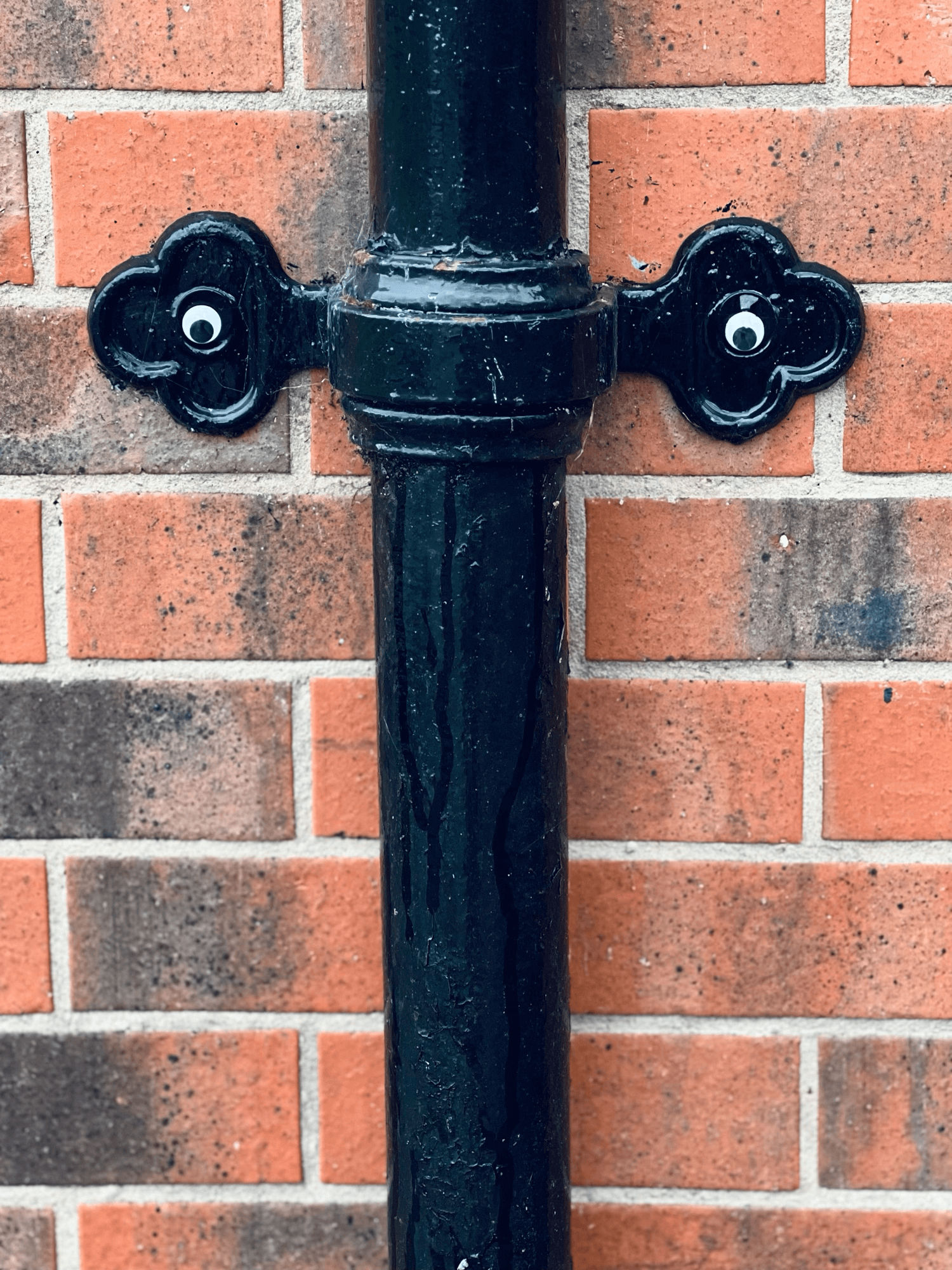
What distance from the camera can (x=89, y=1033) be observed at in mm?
885

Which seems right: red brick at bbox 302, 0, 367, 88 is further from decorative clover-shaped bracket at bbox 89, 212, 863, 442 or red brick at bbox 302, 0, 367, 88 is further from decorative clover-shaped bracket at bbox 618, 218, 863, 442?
decorative clover-shaped bracket at bbox 618, 218, 863, 442

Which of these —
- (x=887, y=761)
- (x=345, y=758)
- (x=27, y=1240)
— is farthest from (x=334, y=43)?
(x=27, y=1240)

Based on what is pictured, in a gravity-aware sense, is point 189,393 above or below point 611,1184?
above

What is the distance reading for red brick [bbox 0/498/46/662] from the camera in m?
0.84

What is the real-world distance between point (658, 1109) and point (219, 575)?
0.44 metres

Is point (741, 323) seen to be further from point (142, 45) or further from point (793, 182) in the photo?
point (142, 45)

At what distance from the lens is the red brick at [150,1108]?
884 millimetres

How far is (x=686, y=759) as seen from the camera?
0.84 metres

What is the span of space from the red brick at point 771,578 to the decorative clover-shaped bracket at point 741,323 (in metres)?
0.07

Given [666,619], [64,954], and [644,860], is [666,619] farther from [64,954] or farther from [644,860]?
[64,954]

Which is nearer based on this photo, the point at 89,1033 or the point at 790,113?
the point at 790,113

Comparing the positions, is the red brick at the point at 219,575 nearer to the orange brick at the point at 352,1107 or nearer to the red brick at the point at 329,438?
the red brick at the point at 329,438

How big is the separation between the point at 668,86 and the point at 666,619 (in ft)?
1.02

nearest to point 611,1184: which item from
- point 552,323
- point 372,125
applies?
point 552,323
